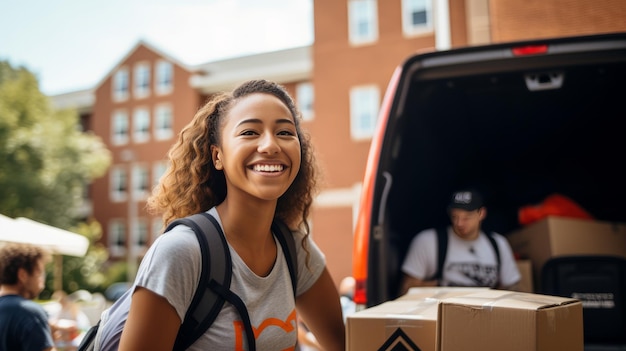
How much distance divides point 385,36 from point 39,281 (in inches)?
631

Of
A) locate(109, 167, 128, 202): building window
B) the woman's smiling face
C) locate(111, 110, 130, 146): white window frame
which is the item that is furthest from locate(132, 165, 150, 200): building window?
the woman's smiling face

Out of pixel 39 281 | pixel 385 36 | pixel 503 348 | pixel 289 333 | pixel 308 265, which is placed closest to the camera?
pixel 503 348

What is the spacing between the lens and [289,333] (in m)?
1.90

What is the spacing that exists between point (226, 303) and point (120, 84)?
32323mm

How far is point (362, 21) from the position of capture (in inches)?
733

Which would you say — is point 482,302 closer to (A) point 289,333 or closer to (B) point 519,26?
(A) point 289,333

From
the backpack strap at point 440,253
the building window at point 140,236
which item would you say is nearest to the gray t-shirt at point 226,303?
the backpack strap at point 440,253

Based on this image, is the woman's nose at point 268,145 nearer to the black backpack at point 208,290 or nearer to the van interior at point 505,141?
the black backpack at point 208,290

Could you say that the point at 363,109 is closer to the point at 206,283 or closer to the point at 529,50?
the point at 529,50

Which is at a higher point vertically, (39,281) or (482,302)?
(482,302)

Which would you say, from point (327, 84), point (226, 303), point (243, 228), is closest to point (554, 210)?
point (243, 228)

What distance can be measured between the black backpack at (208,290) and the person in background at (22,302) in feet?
5.80

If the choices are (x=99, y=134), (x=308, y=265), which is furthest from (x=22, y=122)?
(x=308, y=265)

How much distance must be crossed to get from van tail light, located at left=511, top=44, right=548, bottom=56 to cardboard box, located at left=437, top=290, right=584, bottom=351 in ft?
5.50
